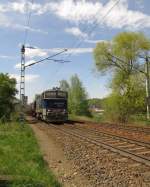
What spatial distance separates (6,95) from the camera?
48312 mm

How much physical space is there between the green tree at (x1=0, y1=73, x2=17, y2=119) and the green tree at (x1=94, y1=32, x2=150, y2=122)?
13.3 meters

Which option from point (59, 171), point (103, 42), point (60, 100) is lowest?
point (59, 171)

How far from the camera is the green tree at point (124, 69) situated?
2051 inches

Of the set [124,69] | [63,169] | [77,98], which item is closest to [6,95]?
[124,69]

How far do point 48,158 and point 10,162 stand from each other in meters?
2.38

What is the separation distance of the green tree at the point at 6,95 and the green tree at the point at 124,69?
1334cm

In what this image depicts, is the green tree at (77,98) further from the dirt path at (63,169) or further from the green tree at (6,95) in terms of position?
the dirt path at (63,169)

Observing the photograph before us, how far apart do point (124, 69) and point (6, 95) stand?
57.3ft

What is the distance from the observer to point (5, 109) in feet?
146

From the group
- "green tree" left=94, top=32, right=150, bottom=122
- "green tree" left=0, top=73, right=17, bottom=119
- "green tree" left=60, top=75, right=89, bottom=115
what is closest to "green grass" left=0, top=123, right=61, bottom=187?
"green tree" left=0, top=73, right=17, bottom=119

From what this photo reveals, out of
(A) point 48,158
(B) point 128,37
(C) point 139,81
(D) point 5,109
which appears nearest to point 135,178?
(A) point 48,158

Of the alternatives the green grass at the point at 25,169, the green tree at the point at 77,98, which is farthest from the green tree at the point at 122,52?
the green grass at the point at 25,169

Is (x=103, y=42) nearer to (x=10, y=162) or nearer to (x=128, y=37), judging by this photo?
(x=128, y=37)

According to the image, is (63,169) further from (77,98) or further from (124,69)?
(77,98)
